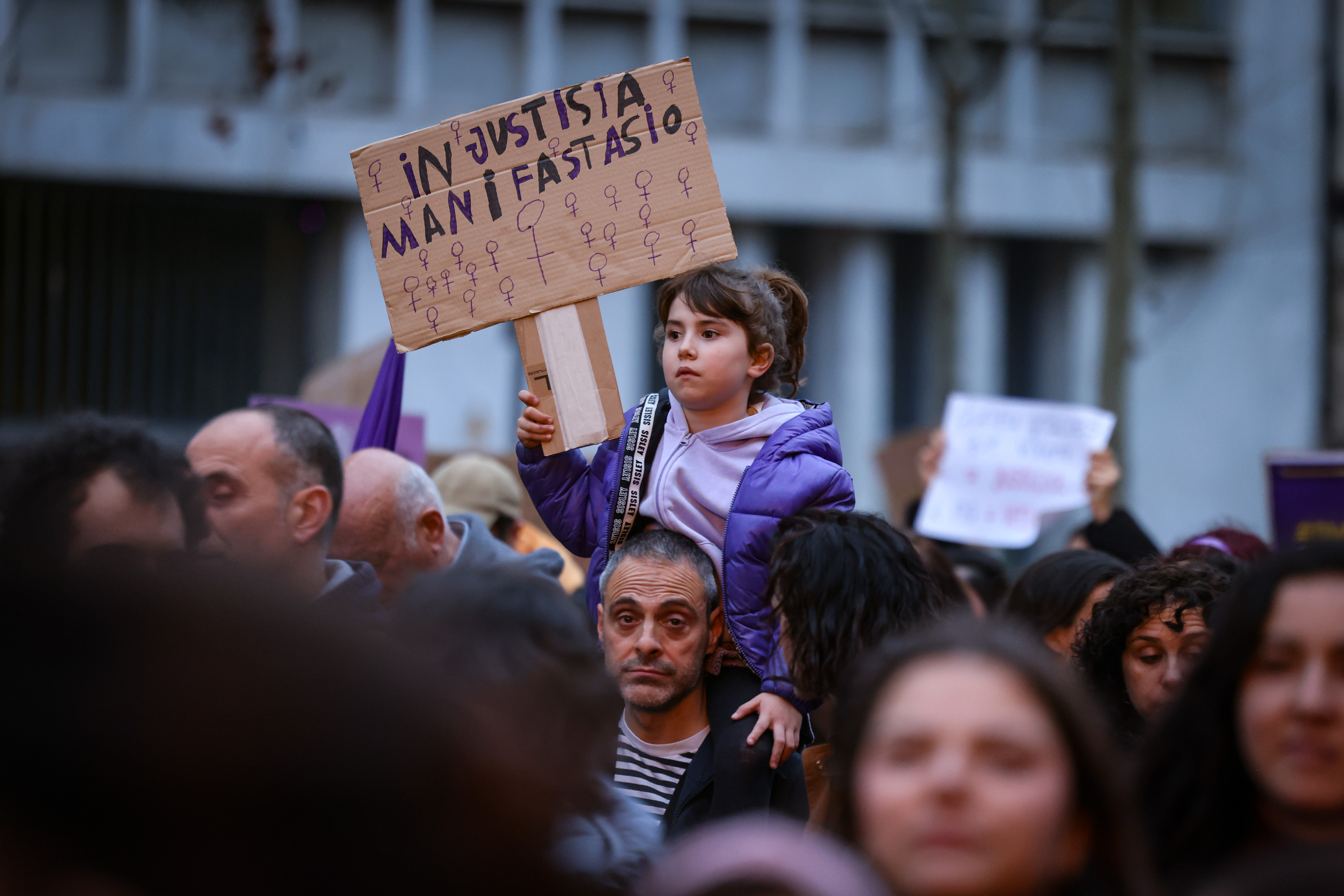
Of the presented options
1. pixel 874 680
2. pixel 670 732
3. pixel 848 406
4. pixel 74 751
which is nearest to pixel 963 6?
pixel 848 406

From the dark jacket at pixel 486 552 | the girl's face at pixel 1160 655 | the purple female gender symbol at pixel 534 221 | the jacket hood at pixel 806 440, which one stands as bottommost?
the girl's face at pixel 1160 655

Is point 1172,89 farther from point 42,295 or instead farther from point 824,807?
point 824,807

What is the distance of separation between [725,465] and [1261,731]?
1.60 meters

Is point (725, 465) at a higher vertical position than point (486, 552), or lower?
higher

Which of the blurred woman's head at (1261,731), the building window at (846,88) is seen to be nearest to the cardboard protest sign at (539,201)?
the blurred woman's head at (1261,731)

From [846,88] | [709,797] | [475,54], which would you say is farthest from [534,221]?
[846,88]

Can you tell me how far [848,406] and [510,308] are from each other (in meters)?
10.8

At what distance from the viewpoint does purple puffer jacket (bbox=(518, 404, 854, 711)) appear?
9.46 feet

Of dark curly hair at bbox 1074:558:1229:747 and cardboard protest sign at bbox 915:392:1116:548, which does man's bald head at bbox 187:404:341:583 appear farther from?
cardboard protest sign at bbox 915:392:1116:548

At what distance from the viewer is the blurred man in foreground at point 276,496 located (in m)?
3.09

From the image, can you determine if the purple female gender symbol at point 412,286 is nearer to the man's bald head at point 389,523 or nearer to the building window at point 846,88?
the man's bald head at point 389,523

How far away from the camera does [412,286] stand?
338 centimetres

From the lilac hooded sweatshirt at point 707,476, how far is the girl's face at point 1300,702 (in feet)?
4.84

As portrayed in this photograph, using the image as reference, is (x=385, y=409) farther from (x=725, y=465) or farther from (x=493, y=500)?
(x=725, y=465)
